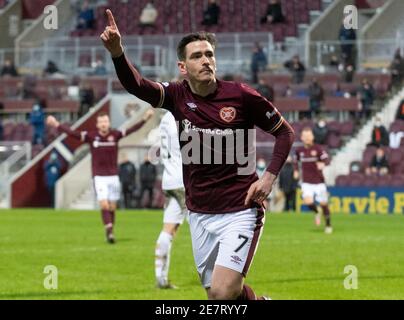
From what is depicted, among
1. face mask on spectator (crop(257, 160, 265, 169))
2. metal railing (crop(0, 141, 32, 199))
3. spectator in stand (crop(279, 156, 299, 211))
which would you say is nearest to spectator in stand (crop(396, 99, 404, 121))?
spectator in stand (crop(279, 156, 299, 211))

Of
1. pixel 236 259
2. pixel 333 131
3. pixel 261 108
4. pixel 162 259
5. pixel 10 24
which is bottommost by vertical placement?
pixel 333 131

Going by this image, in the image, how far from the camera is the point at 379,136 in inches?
1332

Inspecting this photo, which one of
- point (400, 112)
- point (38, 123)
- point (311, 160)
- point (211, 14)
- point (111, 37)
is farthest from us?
point (211, 14)

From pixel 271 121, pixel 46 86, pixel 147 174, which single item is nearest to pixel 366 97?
pixel 147 174

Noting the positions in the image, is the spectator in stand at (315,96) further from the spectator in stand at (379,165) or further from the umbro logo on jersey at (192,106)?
the umbro logo on jersey at (192,106)

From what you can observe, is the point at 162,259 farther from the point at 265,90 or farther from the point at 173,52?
the point at 173,52

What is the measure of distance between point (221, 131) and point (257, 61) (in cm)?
3044

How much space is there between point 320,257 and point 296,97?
810 inches

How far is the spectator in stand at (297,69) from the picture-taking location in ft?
123

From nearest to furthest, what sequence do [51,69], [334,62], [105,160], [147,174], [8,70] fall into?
[105,160]
[147,174]
[334,62]
[51,69]
[8,70]

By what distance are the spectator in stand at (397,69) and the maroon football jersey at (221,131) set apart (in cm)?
2801

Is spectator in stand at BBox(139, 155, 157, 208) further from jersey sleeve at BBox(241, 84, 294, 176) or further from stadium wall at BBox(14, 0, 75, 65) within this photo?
jersey sleeve at BBox(241, 84, 294, 176)
